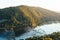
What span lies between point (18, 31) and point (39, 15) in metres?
0.56

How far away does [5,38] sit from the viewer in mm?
4023

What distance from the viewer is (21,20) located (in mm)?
4172

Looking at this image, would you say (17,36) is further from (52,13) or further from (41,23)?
(52,13)

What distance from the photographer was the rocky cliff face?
412 cm

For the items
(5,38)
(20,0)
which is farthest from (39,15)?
(5,38)

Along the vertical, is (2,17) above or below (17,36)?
above

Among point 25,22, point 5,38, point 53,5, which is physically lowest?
point 5,38

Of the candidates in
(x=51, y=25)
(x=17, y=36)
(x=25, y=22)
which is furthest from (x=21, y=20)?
(x=51, y=25)

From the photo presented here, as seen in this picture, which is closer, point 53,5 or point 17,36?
point 17,36

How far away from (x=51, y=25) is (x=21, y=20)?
64 centimetres

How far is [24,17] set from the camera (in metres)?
4.19

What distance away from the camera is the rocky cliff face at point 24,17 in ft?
13.5

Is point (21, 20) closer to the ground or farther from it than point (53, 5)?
closer to the ground

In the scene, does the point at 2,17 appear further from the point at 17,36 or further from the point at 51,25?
the point at 51,25
